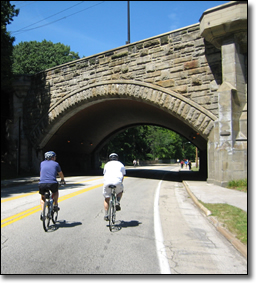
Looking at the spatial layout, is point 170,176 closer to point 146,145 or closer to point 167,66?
point 146,145

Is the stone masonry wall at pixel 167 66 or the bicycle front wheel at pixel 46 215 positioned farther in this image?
the stone masonry wall at pixel 167 66

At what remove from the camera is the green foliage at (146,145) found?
61.7 ft

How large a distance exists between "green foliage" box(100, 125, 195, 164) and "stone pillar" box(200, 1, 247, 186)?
556cm

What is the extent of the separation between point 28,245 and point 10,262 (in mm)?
571

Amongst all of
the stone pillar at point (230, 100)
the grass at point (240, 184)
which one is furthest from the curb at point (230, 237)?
the stone pillar at point (230, 100)

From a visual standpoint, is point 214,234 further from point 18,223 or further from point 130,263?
point 18,223

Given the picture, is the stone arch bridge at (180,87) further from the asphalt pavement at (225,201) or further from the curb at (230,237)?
the curb at (230,237)

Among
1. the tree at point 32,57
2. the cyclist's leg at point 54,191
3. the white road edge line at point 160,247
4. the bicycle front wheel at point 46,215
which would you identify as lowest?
the white road edge line at point 160,247

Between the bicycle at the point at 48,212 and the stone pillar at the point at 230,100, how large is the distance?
41.3ft

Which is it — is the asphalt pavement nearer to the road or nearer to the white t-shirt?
the road

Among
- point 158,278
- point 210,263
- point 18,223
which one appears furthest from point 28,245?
point 158,278

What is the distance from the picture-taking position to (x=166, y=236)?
534 centimetres

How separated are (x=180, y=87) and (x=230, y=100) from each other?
4.04m

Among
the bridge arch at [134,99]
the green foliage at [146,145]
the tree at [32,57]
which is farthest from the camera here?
the green foliage at [146,145]
